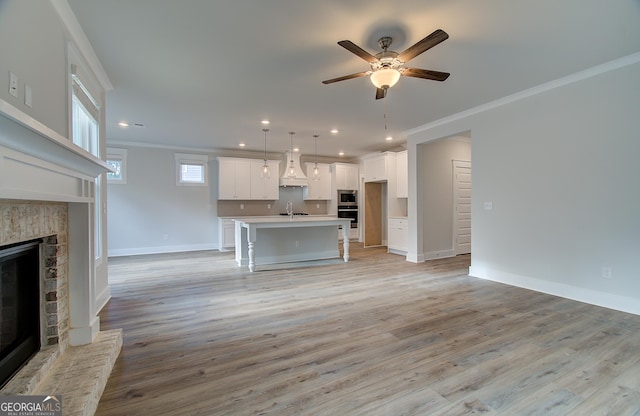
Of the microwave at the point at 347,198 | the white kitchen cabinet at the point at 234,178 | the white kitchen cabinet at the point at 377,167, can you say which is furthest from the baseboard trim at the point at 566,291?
the white kitchen cabinet at the point at 234,178

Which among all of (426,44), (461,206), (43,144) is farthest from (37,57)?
(461,206)

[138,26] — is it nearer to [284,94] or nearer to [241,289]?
[284,94]

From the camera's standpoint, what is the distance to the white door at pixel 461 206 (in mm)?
6355

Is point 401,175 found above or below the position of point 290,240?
above

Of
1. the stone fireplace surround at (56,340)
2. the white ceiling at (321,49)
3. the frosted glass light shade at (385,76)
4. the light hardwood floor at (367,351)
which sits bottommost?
the light hardwood floor at (367,351)

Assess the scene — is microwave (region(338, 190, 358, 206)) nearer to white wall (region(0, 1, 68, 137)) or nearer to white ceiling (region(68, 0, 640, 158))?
white ceiling (region(68, 0, 640, 158))

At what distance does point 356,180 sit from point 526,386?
7396 millimetres

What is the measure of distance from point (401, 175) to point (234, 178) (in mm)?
4210

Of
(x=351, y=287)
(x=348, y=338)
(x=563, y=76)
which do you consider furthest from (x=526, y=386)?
(x=563, y=76)

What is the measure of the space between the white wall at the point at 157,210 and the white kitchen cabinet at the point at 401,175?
4.68 metres

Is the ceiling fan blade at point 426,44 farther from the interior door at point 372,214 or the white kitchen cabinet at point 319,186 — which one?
the white kitchen cabinet at point 319,186

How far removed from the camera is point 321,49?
273cm

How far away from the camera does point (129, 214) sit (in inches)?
261

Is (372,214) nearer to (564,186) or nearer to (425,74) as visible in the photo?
(564,186)
